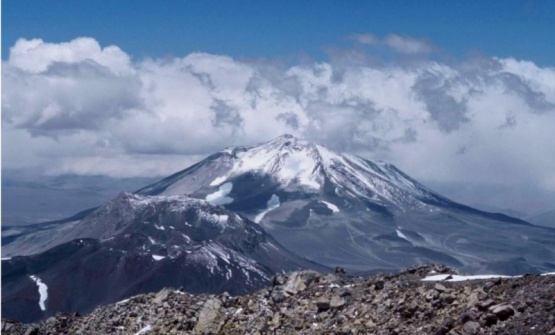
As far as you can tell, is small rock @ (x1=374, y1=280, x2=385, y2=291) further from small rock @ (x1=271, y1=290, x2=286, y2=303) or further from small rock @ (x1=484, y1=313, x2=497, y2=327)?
small rock @ (x1=484, y1=313, x2=497, y2=327)

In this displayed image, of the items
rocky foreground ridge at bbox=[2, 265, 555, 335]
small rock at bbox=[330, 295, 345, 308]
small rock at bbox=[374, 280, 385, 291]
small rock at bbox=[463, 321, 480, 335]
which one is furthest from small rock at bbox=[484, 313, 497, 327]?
small rock at bbox=[374, 280, 385, 291]

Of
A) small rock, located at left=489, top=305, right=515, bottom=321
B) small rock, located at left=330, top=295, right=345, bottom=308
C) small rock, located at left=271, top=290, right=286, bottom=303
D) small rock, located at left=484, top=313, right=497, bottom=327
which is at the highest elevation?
small rock, located at left=489, top=305, right=515, bottom=321

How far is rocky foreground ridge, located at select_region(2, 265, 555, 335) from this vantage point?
28625mm

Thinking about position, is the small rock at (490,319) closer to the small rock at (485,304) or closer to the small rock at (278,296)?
the small rock at (485,304)

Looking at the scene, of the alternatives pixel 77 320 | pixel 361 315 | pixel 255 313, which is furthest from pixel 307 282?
pixel 77 320

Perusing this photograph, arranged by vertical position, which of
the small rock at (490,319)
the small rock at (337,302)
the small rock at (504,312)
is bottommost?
the small rock at (337,302)

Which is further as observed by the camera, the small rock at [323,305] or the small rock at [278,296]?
the small rock at [278,296]

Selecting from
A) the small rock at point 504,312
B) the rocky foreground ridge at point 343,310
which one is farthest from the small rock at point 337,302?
the small rock at point 504,312

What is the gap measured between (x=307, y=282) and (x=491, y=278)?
30.1 ft

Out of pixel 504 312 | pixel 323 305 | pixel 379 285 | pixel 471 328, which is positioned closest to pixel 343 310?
pixel 323 305

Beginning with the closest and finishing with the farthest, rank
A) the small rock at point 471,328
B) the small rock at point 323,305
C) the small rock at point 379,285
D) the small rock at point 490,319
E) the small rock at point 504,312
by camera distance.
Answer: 1. the small rock at point 471,328
2. the small rock at point 490,319
3. the small rock at point 504,312
4. the small rock at point 323,305
5. the small rock at point 379,285

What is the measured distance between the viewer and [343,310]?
34.8 m

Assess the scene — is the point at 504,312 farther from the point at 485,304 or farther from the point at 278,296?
the point at 278,296

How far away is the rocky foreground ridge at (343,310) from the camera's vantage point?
93.9 feet
